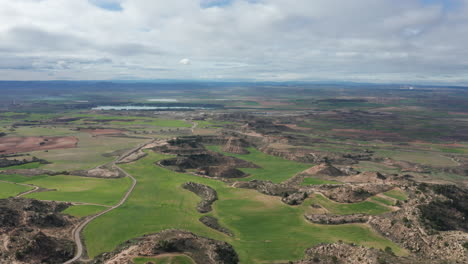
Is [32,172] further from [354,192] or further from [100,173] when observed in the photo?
[354,192]

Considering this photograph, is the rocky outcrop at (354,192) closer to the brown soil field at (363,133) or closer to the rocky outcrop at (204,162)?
the rocky outcrop at (204,162)

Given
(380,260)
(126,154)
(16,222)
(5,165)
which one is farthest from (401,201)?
(5,165)

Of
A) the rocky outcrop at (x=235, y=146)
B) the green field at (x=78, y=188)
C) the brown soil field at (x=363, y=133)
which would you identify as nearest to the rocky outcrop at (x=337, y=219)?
the green field at (x=78, y=188)

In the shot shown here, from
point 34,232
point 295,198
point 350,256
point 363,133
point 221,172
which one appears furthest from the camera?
point 363,133

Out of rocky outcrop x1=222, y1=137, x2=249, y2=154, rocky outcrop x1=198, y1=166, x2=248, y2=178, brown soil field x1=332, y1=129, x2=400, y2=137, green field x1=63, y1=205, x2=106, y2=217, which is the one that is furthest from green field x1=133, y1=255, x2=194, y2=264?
brown soil field x1=332, y1=129, x2=400, y2=137

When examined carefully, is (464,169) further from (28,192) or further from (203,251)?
(28,192)

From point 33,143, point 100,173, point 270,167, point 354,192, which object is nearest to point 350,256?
point 354,192
